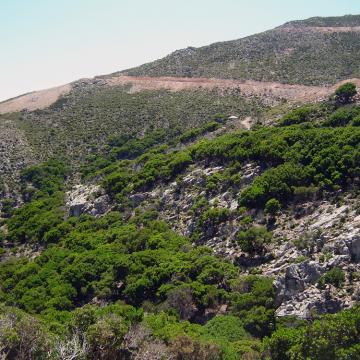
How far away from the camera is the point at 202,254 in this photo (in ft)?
140

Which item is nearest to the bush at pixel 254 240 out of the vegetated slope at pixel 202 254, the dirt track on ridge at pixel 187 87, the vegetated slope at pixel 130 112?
the vegetated slope at pixel 202 254

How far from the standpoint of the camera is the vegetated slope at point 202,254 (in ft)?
83.1

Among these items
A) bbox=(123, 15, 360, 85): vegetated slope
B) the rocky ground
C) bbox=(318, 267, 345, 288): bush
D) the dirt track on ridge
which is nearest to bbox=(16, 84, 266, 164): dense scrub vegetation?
the dirt track on ridge

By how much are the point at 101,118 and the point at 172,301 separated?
58.7 m

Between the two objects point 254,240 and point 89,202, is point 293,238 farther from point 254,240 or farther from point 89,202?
point 89,202

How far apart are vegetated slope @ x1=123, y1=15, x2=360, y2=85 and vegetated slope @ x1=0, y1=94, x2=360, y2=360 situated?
34074mm

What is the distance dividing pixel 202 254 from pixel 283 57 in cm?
7217

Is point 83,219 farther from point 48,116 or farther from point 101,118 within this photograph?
point 48,116

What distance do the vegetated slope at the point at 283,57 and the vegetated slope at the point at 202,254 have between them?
34.1 metres

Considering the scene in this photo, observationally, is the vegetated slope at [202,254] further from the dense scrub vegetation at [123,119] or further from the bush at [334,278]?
the dense scrub vegetation at [123,119]

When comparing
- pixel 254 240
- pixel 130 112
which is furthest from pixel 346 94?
pixel 130 112

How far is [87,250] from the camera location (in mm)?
50062

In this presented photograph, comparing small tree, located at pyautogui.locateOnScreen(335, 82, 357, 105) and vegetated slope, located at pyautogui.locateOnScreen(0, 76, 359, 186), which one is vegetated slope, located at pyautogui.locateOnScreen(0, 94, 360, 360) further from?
vegetated slope, located at pyautogui.locateOnScreen(0, 76, 359, 186)

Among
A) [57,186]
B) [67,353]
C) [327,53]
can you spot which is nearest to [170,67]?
[327,53]
